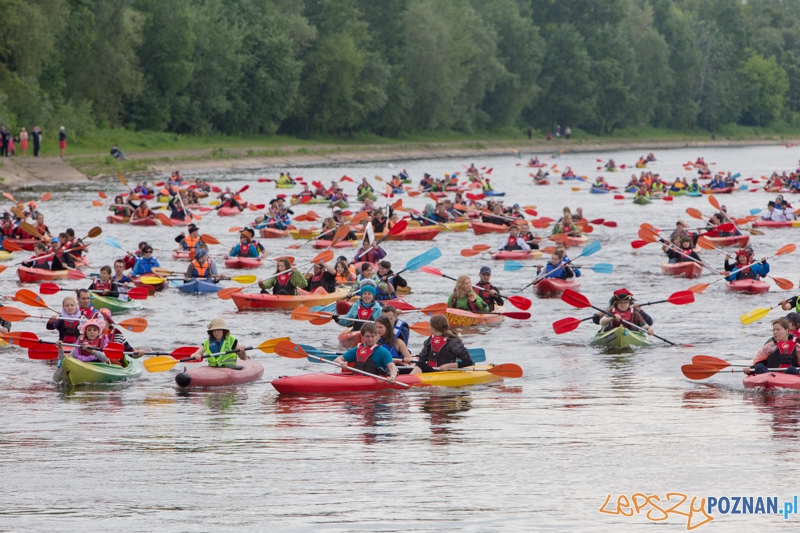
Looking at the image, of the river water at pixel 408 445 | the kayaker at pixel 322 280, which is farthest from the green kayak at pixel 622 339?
the kayaker at pixel 322 280

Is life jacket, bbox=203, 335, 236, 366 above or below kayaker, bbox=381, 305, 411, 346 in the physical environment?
below

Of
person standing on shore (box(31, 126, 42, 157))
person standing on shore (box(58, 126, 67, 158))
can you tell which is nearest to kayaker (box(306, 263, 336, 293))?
person standing on shore (box(31, 126, 42, 157))

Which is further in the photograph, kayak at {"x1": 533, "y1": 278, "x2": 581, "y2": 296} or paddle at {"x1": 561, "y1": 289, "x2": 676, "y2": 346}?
kayak at {"x1": 533, "y1": 278, "x2": 581, "y2": 296}

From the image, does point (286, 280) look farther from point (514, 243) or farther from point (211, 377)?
point (514, 243)

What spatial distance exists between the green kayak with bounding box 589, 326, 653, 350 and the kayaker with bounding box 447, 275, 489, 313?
2569mm

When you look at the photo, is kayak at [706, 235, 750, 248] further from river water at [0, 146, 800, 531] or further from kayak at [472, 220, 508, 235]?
river water at [0, 146, 800, 531]

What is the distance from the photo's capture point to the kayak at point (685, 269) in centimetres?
2738

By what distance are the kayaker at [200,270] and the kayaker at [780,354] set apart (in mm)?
12756

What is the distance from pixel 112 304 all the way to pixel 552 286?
9.10 meters

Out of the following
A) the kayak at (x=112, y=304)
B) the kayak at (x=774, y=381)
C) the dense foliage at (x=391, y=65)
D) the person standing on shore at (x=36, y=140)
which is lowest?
the kayak at (x=112, y=304)

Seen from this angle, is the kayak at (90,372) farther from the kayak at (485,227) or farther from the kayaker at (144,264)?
the kayak at (485,227)

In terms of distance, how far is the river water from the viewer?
9.58 meters

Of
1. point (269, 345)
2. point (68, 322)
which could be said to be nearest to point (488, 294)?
point (269, 345)

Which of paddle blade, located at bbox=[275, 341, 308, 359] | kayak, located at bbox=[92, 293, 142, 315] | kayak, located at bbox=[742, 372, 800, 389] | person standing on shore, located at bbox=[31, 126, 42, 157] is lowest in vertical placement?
kayak, located at bbox=[92, 293, 142, 315]
